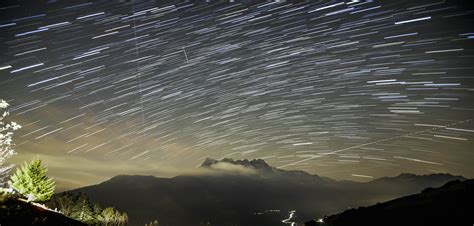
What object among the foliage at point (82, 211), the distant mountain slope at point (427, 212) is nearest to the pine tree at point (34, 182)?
the foliage at point (82, 211)

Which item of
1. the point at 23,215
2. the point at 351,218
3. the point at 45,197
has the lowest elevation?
the point at 351,218

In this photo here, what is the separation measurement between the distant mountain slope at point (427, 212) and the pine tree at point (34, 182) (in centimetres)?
5855

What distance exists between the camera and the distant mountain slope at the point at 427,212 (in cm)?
4619

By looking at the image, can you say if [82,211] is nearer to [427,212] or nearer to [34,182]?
[34,182]

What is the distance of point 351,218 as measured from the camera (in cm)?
6781

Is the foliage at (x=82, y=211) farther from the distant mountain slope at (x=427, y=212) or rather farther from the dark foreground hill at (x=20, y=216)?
the distant mountain slope at (x=427, y=212)

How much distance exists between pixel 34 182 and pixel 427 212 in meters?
66.3

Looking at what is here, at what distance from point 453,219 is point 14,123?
61310 millimetres

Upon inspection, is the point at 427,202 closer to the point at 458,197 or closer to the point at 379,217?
the point at 458,197

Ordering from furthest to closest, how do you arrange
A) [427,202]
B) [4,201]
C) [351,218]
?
[351,218]
[427,202]
[4,201]

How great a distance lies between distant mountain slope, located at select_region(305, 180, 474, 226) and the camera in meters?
46.2

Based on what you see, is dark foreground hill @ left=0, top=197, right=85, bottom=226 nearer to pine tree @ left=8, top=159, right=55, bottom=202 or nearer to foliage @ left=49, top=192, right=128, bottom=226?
pine tree @ left=8, top=159, right=55, bottom=202

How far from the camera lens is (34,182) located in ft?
149

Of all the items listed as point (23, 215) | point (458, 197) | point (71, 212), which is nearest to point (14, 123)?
point (23, 215)
